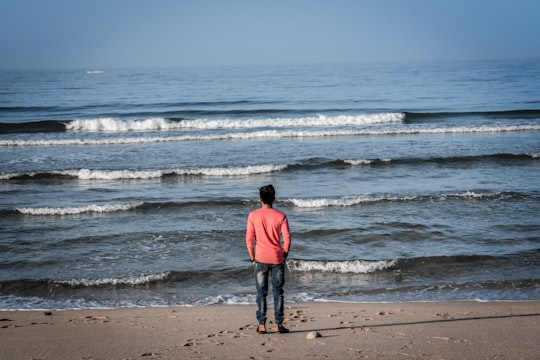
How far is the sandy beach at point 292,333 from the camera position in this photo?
21.8 feet

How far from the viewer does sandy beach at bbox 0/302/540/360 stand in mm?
6630

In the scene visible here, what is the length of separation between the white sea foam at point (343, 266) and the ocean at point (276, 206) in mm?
26

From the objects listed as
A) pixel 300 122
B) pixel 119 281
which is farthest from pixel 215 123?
pixel 119 281

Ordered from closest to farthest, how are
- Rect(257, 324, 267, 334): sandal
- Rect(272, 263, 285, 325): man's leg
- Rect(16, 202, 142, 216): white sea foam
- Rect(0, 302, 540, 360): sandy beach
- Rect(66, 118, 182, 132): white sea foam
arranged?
Rect(0, 302, 540, 360): sandy beach
Rect(272, 263, 285, 325): man's leg
Rect(257, 324, 267, 334): sandal
Rect(16, 202, 142, 216): white sea foam
Rect(66, 118, 182, 132): white sea foam

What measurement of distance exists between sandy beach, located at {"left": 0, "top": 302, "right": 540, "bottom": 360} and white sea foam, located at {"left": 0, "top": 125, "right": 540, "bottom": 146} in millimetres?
19157

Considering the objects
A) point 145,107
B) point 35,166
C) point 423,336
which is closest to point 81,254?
point 423,336

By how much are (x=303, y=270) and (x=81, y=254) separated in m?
4.25

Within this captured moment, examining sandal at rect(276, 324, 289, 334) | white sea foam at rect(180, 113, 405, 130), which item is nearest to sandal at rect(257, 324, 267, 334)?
sandal at rect(276, 324, 289, 334)

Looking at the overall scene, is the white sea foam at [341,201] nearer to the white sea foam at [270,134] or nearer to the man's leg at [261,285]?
the man's leg at [261,285]

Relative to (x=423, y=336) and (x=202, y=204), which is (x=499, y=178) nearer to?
(x=202, y=204)

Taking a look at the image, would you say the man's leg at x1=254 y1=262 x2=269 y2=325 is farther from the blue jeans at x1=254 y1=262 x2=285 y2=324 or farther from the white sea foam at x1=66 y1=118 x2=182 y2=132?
the white sea foam at x1=66 y1=118 x2=182 y2=132

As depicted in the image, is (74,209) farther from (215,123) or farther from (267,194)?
(215,123)

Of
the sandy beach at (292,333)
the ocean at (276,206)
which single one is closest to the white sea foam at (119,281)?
the ocean at (276,206)

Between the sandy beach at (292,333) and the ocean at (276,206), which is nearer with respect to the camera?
the sandy beach at (292,333)
